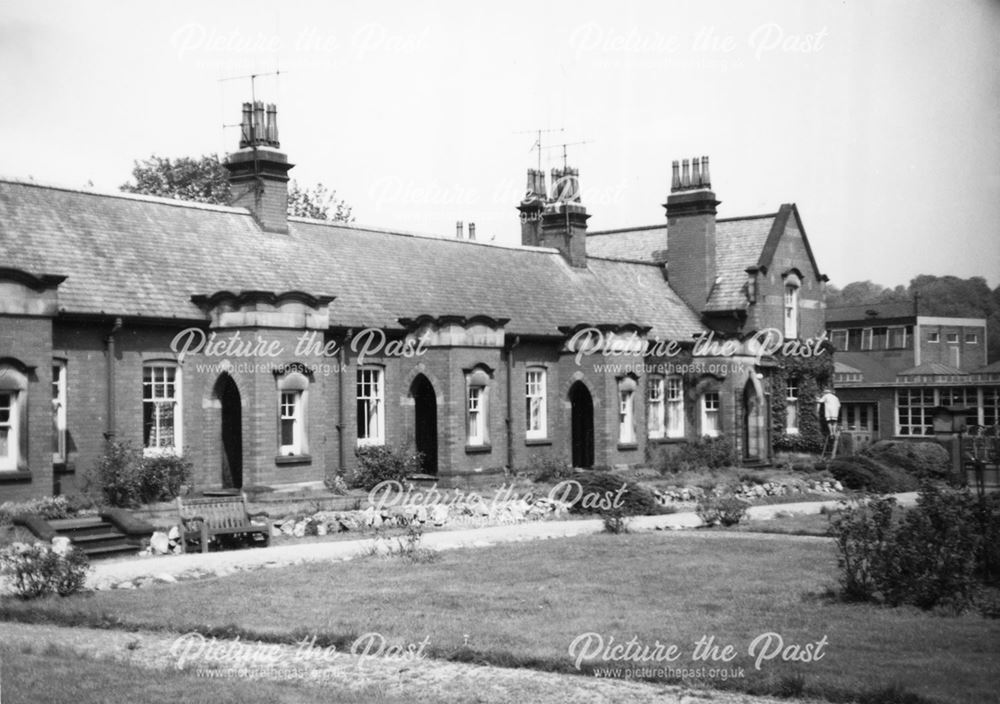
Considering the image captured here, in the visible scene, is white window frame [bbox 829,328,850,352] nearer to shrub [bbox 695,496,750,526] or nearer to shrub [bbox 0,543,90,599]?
shrub [bbox 695,496,750,526]

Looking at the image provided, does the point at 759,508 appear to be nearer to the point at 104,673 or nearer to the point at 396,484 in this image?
the point at 396,484

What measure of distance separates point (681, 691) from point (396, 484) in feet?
59.3

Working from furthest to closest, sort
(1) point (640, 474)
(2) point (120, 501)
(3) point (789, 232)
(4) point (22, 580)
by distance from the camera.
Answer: (3) point (789, 232)
(1) point (640, 474)
(2) point (120, 501)
(4) point (22, 580)

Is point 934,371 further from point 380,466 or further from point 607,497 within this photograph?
point 380,466

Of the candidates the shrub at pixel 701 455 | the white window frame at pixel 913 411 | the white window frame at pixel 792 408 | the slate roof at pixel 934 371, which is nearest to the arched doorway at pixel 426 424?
the shrub at pixel 701 455

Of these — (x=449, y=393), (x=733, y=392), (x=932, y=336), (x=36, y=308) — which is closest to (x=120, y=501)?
(x=36, y=308)

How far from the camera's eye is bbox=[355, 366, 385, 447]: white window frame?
29.3 meters

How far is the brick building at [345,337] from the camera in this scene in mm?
23922

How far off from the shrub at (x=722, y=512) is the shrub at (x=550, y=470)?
251 inches

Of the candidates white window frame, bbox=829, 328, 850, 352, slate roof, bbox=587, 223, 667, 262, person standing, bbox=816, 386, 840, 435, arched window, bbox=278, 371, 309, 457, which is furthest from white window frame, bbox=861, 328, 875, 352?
arched window, bbox=278, 371, 309, 457

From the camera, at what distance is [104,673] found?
10.4 metres

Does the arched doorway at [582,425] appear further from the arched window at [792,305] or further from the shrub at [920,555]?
the shrub at [920,555]

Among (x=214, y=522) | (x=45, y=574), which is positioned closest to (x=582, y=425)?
(x=214, y=522)

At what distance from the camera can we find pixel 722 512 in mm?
22766
